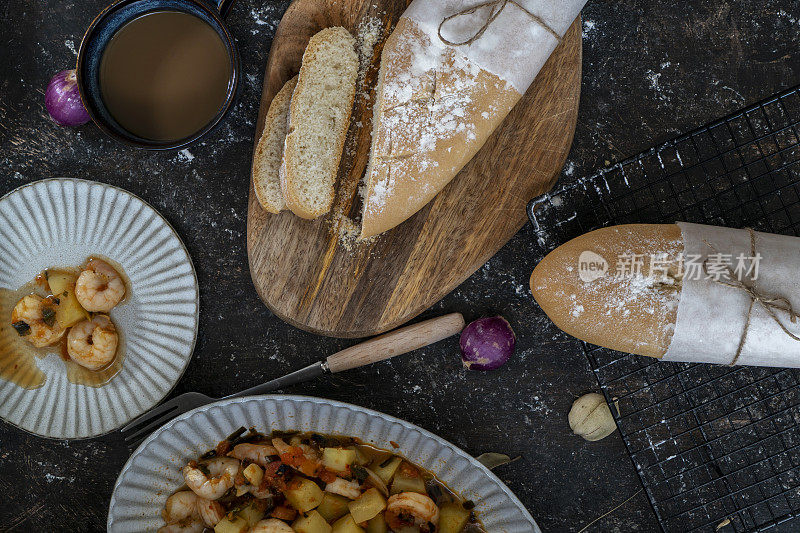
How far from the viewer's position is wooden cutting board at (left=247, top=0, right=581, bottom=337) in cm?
227

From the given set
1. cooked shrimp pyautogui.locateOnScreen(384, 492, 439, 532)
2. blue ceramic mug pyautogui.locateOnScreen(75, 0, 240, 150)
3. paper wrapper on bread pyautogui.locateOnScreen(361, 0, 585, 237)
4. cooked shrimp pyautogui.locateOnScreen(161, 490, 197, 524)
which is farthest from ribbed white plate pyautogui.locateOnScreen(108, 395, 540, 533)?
blue ceramic mug pyautogui.locateOnScreen(75, 0, 240, 150)

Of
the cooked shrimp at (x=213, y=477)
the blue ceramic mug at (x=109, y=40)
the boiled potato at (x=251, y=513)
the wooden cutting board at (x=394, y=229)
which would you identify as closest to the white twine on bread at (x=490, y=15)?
the wooden cutting board at (x=394, y=229)

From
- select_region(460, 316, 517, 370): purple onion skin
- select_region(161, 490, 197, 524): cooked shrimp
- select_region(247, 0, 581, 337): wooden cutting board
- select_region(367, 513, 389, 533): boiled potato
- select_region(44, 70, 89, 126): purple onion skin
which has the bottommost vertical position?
select_region(367, 513, 389, 533): boiled potato

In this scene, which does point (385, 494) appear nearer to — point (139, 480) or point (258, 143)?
point (139, 480)

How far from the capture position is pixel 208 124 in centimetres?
217

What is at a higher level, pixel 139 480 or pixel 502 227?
pixel 502 227

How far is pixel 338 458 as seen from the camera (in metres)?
2.23

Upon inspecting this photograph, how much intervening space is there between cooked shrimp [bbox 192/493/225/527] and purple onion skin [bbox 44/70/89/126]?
64.5 inches

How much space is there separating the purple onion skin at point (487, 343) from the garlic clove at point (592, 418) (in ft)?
1.27

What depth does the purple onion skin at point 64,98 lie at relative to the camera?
2314mm

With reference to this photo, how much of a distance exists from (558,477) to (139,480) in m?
1.72

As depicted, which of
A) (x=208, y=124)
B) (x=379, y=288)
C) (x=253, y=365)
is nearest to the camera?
(x=208, y=124)

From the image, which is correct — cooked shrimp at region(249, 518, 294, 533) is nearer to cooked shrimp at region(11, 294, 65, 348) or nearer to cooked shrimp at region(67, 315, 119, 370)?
cooked shrimp at region(67, 315, 119, 370)

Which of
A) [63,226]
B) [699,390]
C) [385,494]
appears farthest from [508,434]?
[63,226]
